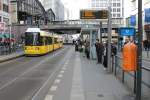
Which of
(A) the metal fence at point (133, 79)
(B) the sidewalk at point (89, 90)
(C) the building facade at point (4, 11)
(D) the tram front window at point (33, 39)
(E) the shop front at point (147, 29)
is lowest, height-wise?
(B) the sidewalk at point (89, 90)

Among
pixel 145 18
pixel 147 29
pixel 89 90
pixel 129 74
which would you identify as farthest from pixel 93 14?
pixel 147 29

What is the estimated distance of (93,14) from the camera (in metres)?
28.0

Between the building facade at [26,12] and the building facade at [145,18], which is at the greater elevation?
the building facade at [26,12]

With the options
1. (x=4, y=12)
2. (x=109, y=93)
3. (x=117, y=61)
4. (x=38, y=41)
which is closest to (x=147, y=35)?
(x=38, y=41)

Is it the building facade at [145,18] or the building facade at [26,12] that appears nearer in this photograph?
the building facade at [145,18]

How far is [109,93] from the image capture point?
13.5m

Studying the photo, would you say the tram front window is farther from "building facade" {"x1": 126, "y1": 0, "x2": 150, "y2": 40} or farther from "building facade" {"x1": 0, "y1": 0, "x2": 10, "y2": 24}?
"building facade" {"x1": 0, "y1": 0, "x2": 10, "y2": 24}

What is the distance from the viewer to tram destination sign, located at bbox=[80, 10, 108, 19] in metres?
27.4

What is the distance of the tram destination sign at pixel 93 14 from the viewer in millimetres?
27391

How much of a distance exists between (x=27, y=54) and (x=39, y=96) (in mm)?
33413

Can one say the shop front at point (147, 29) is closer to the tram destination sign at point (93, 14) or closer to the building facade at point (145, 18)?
the building facade at point (145, 18)

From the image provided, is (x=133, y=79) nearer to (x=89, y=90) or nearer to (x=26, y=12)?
(x=89, y=90)

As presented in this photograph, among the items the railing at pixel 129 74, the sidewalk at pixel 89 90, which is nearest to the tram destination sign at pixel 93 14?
the railing at pixel 129 74

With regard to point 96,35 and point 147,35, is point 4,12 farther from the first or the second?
point 96,35
